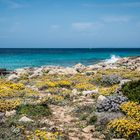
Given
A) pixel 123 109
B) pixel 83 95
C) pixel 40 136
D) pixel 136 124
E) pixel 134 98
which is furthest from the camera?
pixel 83 95

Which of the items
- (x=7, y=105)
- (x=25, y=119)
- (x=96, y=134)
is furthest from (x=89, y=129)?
(x=7, y=105)

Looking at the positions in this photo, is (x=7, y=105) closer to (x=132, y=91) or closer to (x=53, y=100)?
(x=53, y=100)

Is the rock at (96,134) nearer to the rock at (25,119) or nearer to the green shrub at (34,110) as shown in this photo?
the rock at (25,119)

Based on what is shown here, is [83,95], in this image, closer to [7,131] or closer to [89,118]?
[89,118]

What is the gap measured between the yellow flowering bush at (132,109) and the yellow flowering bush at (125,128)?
1.11 metres

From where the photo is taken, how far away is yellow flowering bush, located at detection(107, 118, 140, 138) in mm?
12070

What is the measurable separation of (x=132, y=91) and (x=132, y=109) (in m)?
3.18

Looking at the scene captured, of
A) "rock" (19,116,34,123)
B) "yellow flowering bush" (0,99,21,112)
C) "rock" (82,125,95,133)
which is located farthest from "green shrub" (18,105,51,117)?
"rock" (82,125,95,133)

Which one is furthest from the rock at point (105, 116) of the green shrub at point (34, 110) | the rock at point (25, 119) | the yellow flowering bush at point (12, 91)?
the yellow flowering bush at point (12, 91)

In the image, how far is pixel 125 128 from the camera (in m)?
12.2

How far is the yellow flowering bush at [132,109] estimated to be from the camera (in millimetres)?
14070

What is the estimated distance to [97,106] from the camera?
52.3 feet

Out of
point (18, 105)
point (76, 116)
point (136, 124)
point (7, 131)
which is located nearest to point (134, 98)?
point (76, 116)

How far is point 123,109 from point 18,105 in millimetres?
5296
